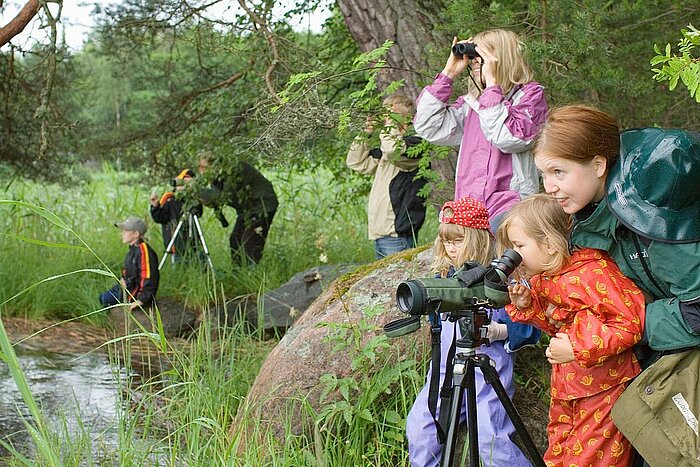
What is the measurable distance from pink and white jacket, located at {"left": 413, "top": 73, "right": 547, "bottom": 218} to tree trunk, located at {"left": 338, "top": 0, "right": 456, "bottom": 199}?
3.98 feet

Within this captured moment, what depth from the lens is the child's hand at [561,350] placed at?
252 cm

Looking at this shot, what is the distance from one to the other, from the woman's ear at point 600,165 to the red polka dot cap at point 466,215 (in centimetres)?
65

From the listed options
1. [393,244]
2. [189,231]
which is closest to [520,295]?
[393,244]

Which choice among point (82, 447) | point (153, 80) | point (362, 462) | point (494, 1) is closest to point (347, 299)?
point (362, 462)

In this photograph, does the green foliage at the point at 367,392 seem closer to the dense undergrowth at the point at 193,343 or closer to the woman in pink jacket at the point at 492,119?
the dense undergrowth at the point at 193,343

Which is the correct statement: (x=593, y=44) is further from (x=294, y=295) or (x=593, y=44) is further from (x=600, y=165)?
(x=294, y=295)

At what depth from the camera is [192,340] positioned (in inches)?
183

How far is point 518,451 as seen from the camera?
9.95ft

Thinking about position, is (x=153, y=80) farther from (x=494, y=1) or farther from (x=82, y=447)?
(x=82, y=447)

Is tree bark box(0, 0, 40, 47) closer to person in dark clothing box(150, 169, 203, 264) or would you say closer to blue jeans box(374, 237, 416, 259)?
blue jeans box(374, 237, 416, 259)

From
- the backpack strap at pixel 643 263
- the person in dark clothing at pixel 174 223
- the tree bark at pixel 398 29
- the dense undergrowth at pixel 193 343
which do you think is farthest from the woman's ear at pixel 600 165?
the person in dark clothing at pixel 174 223

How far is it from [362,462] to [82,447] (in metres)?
1.04

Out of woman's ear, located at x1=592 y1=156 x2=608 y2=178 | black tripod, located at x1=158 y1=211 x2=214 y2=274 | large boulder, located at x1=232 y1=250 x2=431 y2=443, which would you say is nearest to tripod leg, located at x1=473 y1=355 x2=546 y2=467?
woman's ear, located at x1=592 y1=156 x2=608 y2=178

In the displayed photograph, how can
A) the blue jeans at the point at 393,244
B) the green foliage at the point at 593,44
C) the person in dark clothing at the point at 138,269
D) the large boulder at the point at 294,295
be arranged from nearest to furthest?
the green foliage at the point at 593,44, the blue jeans at the point at 393,244, the large boulder at the point at 294,295, the person in dark clothing at the point at 138,269
